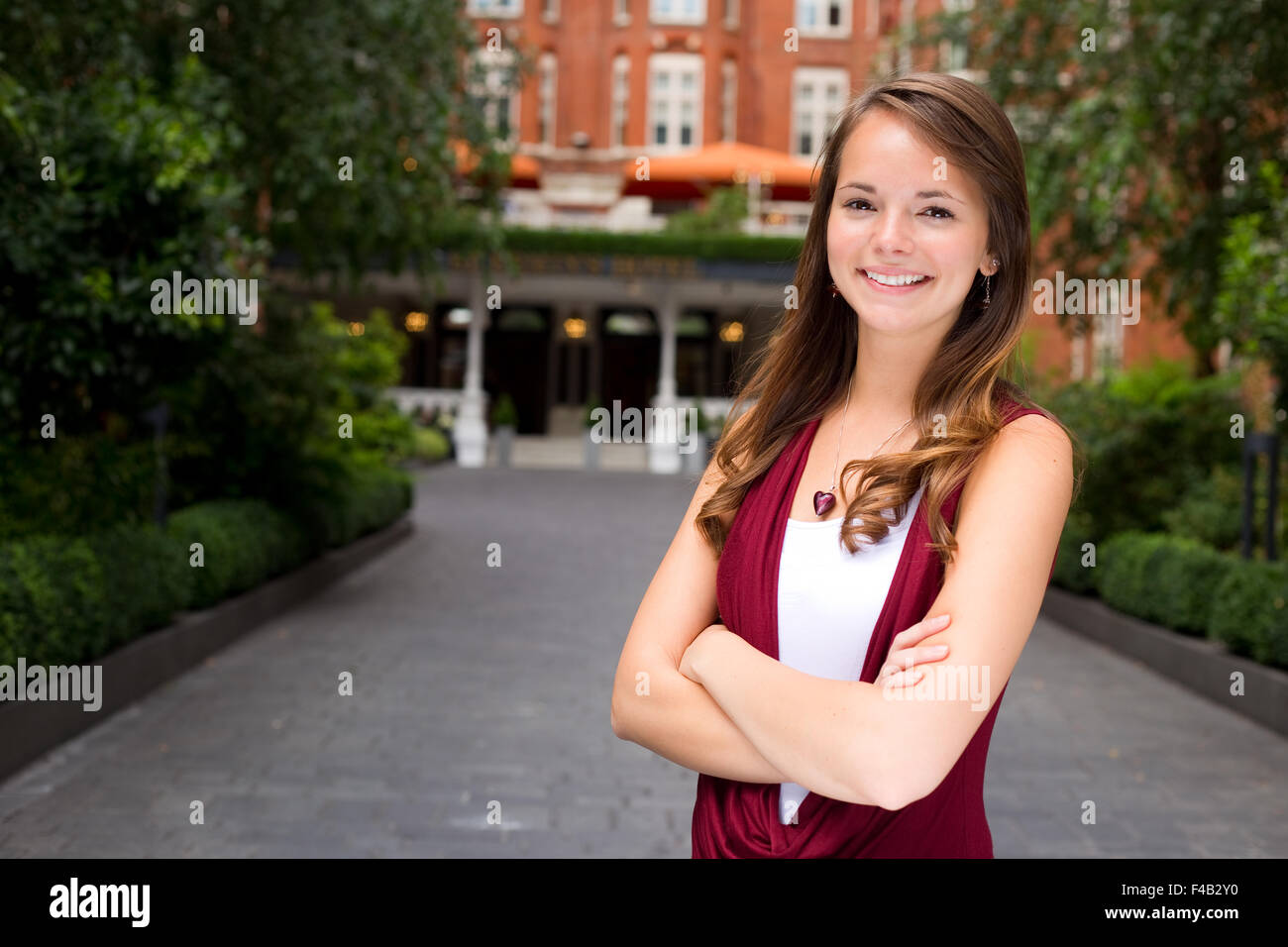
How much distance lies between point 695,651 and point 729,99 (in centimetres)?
3993

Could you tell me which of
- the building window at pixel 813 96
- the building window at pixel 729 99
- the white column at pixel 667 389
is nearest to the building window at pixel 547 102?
the building window at pixel 729 99

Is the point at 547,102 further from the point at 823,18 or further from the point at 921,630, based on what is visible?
the point at 921,630

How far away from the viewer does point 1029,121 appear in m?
12.3

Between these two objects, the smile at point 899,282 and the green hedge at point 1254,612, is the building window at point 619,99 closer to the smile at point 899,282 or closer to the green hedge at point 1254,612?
the green hedge at point 1254,612

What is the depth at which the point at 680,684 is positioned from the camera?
68.5 inches

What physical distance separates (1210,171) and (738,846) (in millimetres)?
10910

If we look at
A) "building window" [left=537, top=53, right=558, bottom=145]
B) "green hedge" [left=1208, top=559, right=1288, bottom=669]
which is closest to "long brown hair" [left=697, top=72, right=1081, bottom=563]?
"green hedge" [left=1208, top=559, right=1288, bottom=669]

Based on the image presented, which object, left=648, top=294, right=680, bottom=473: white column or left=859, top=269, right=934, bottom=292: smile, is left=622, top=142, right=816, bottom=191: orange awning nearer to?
left=648, top=294, right=680, bottom=473: white column

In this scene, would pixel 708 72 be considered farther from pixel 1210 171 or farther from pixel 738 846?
pixel 738 846

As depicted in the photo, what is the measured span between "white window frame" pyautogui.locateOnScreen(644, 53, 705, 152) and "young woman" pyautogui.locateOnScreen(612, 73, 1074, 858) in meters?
39.2

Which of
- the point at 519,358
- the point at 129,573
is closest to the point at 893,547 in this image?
the point at 129,573

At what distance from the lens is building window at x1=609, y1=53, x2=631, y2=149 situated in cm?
→ 3991

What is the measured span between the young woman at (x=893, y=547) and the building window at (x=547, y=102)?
40152 millimetres

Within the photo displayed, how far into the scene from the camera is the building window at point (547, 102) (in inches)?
1582
